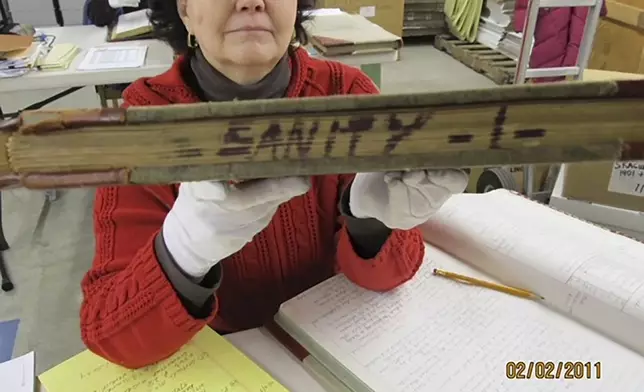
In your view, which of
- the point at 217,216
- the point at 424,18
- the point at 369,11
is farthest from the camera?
the point at 424,18

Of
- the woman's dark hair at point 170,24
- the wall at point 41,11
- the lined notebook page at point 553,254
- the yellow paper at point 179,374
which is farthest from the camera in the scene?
the wall at point 41,11

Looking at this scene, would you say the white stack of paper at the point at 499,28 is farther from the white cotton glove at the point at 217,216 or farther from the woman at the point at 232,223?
the white cotton glove at the point at 217,216

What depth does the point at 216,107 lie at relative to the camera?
0.37 metres

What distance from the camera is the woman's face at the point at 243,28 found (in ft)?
2.36

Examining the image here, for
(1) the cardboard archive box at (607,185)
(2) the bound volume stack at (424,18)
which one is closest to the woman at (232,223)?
(1) the cardboard archive box at (607,185)

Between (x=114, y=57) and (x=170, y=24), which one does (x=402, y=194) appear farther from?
(x=114, y=57)

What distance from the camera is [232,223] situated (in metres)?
A: 0.56

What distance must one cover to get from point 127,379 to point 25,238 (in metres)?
1.88

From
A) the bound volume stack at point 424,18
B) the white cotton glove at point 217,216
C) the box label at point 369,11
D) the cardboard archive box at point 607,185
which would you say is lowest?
the bound volume stack at point 424,18

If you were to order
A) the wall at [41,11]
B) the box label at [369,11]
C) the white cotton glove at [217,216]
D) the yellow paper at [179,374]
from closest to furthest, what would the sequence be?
the white cotton glove at [217,216], the yellow paper at [179,374], the box label at [369,11], the wall at [41,11]

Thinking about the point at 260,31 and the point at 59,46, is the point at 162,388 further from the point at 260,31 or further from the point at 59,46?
the point at 59,46

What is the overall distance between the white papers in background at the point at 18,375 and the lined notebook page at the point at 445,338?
0.31 meters
